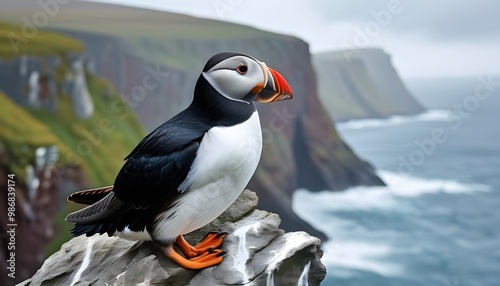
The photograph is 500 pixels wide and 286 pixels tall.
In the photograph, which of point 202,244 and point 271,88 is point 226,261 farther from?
A: point 271,88

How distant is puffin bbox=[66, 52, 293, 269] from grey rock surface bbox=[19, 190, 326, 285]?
0.17 ft

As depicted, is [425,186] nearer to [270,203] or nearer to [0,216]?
[270,203]

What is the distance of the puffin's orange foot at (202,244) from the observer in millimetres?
1749

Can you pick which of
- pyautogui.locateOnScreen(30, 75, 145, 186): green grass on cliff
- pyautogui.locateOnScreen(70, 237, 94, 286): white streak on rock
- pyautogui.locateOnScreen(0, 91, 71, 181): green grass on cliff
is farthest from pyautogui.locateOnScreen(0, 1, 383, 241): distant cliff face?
pyautogui.locateOnScreen(70, 237, 94, 286): white streak on rock

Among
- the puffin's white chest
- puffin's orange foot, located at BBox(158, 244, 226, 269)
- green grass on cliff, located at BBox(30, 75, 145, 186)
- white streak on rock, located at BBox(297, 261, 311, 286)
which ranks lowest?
green grass on cliff, located at BBox(30, 75, 145, 186)

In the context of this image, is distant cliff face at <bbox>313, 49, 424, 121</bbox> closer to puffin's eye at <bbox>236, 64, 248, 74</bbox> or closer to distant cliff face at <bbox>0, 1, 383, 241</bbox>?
distant cliff face at <bbox>0, 1, 383, 241</bbox>

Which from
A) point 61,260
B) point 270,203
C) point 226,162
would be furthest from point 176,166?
point 270,203

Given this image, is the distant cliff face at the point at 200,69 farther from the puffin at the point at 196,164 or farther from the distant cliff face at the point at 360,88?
the puffin at the point at 196,164

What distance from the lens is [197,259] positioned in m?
1.73

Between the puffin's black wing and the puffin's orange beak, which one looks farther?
the puffin's black wing

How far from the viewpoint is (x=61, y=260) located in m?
2.00

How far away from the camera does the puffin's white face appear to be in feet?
5.32

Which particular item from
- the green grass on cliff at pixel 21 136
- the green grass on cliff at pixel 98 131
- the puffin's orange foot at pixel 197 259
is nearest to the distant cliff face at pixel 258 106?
the green grass on cliff at pixel 98 131

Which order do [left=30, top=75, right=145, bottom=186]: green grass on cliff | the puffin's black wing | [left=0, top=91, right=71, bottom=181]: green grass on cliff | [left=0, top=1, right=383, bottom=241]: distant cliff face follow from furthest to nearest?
[left=0, top=1, right=383, bottom=241]: distant cliff face < [left=30, top=75, right=145, bottom=186]: green grass on cliff < [left=0, top=91, right=71, bottom=181]: green grass on cliff < the puffin's black wing
